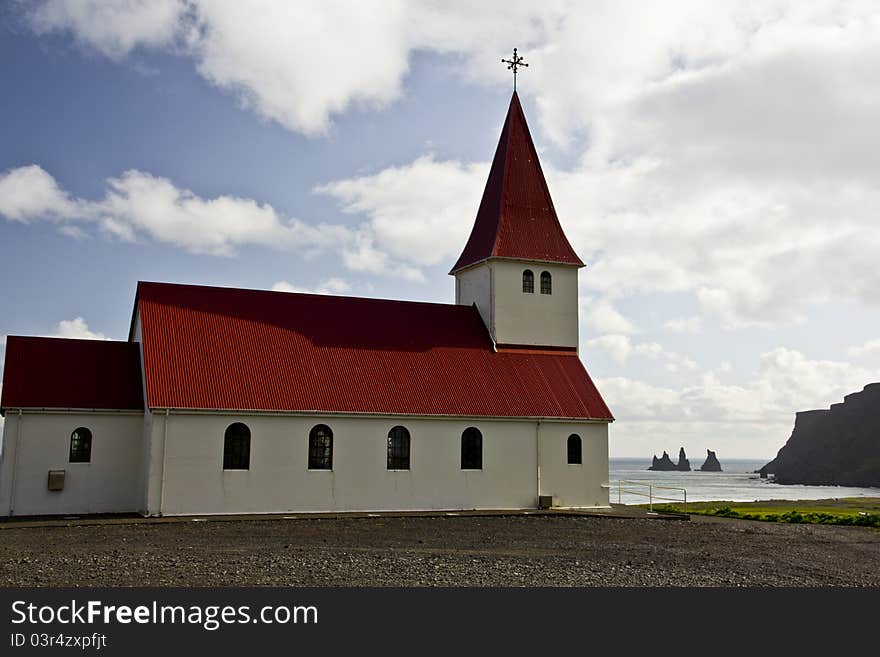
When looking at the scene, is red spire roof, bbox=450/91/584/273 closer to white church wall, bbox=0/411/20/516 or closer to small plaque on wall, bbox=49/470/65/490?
small plaque on wall, bbox=49/470/65/490

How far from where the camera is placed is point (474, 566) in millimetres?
15695

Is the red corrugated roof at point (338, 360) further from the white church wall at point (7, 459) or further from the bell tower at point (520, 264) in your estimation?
the white church wall at point (7, 459)

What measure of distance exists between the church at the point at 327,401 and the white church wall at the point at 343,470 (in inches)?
1.7

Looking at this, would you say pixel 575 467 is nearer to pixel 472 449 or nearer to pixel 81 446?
pixel 472 449

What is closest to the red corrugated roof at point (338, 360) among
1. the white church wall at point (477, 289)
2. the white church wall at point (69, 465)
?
the white church wall at point (477, 289)

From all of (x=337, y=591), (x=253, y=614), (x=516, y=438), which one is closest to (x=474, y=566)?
(x=337, y=591)

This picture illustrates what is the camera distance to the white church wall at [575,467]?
30.0 meters

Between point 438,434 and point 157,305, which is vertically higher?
point 157,305

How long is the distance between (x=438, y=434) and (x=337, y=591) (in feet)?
54.4

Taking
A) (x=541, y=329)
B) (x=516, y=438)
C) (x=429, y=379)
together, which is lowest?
(x=516, y=438)

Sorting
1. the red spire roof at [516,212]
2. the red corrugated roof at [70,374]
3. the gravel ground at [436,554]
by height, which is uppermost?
the red spire roof at [516,212]

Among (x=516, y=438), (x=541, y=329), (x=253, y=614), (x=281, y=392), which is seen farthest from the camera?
(x=541, y=329)

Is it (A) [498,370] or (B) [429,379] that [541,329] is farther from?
(B) [429,379]

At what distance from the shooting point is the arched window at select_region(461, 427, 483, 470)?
29031mm
